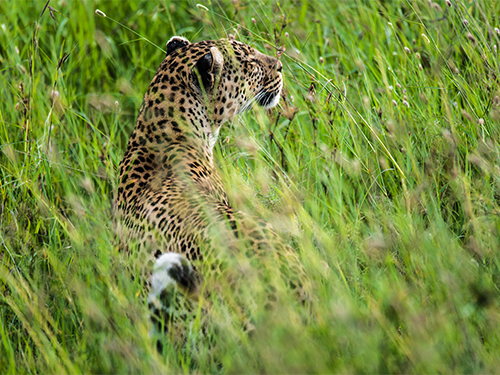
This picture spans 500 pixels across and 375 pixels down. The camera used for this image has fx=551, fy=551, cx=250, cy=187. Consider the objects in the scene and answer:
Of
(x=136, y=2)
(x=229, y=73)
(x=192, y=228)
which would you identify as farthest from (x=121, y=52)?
(x=192, y=228)

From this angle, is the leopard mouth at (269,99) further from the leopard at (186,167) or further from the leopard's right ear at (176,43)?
the leopard's right ear at (176,43)

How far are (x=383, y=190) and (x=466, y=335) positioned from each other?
134cm

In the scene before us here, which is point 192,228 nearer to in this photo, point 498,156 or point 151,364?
point 151,364

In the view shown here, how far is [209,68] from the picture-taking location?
3287 millimetres

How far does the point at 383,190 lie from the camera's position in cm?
322

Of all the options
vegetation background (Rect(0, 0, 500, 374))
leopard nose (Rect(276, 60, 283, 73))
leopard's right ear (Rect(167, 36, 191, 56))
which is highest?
leopard's right ear (Rect(167, 36, 191, 56))

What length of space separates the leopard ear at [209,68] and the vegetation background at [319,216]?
19 cm

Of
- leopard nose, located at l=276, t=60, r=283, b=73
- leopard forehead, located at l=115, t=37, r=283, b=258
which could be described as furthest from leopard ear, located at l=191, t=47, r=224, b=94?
leopard nose, located at l=276, t=60, r=283, b=73

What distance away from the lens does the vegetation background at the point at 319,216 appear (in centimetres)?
200

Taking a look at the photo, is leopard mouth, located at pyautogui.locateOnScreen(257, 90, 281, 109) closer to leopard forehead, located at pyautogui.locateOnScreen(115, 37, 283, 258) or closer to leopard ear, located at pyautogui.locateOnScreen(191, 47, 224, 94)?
leopard forehead, located at pyautogui.locateOnScreen(115, 37, 283, 258)

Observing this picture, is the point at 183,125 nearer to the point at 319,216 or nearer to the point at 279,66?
the point at 279,66

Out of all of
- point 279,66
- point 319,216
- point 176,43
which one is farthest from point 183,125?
point 319,216

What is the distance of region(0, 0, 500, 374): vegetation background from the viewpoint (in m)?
2.00

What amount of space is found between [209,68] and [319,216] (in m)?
1.14
